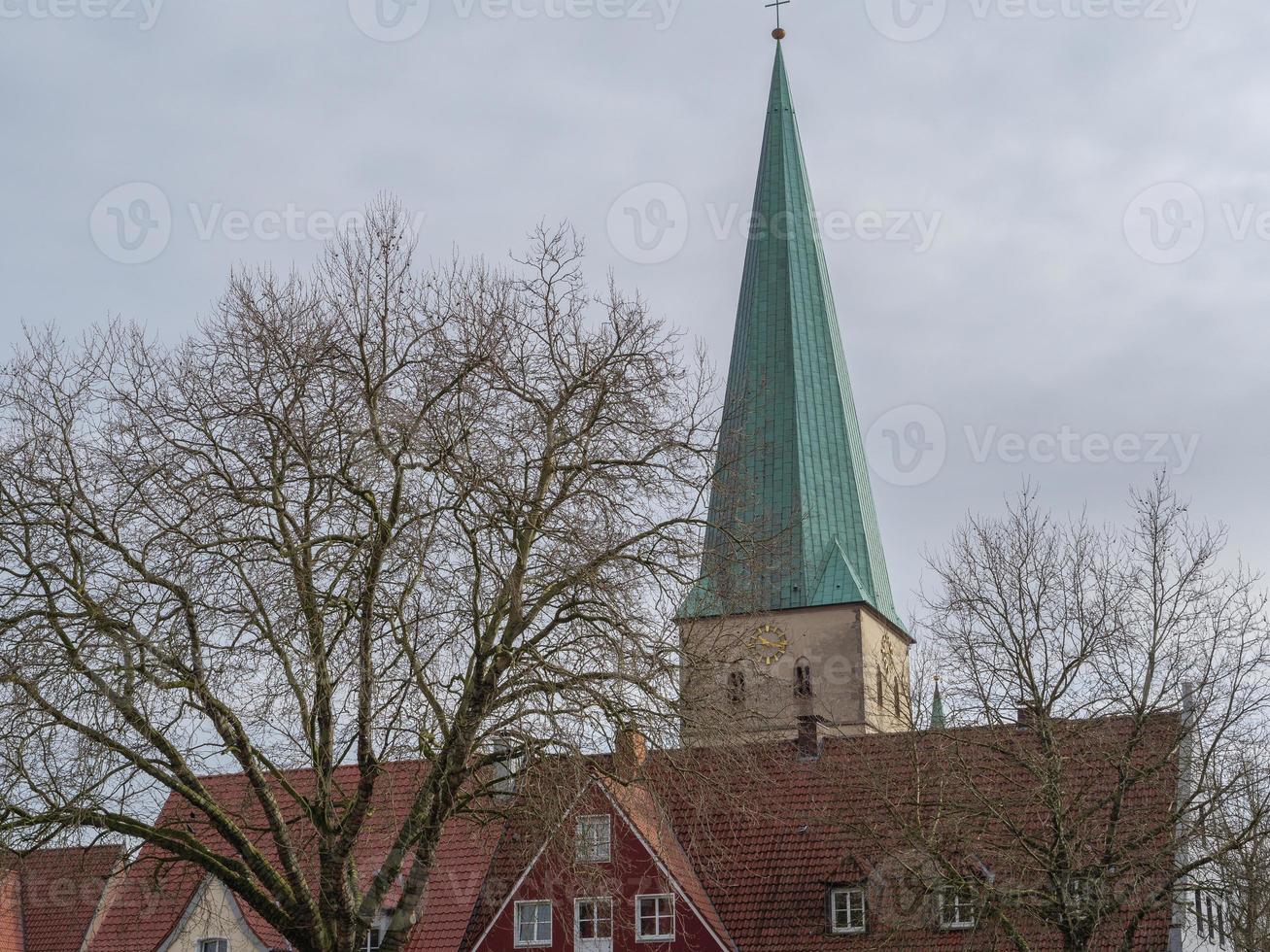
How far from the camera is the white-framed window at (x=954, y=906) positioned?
81.5ft

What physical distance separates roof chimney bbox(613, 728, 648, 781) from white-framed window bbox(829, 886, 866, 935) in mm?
12961

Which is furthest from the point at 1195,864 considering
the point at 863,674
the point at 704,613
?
the point at 863,674

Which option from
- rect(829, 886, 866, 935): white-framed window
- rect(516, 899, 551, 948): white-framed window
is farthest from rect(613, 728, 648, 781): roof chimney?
rect(516, 899, 551, 948): white-framed window

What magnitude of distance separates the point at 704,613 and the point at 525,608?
80.6 inches

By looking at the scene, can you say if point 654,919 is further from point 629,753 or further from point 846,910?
point 629,753

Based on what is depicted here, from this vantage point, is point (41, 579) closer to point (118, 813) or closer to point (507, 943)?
point (118, 813)

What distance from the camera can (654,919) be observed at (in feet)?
109

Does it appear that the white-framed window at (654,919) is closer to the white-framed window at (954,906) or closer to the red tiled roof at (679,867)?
the red tiled roof at (679,867)

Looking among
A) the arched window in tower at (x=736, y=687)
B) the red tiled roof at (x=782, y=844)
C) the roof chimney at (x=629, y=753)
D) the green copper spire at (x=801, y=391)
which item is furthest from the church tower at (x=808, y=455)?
the roof chimney at (x=629, y=753)

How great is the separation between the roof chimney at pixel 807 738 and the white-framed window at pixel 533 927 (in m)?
6.86

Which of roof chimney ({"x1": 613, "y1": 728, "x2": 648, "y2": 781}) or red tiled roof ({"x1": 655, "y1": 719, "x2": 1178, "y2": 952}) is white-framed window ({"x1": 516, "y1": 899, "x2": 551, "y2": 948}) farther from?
roof chimney ({"x1": 613, "y1": 728, "x2": 648, "y2": 781})

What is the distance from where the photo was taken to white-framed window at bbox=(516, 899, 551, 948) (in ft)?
110

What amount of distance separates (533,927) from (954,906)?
10.8 metres

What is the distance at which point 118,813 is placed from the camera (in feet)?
62.7
